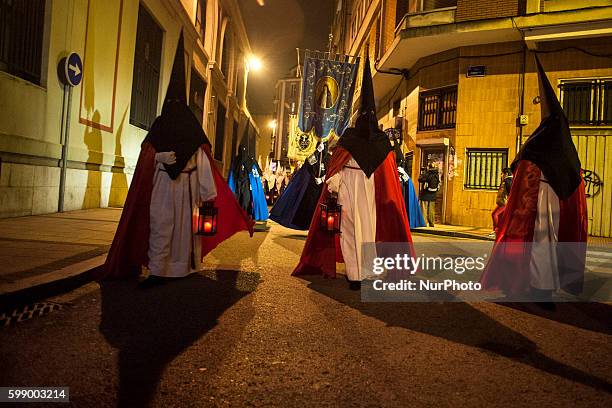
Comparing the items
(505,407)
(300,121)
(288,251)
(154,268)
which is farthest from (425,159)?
(505,407)

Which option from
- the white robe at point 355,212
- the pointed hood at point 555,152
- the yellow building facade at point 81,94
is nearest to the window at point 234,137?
the yellow building facade at point 81,94

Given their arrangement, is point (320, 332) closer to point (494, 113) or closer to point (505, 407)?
point (505, 407)

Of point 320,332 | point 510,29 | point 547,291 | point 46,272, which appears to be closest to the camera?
point 320,332

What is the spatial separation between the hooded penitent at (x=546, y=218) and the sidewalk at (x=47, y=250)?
4.57 metres

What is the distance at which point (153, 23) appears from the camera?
15.1 m

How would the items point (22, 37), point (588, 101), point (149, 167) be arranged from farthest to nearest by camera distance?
point (588, 101), point (22, 37), point (149, 167)

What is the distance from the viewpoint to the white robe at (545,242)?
4.51 metres

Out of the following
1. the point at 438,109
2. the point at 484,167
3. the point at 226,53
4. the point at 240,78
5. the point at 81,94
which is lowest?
the point at 484,167

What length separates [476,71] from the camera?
48.9ft

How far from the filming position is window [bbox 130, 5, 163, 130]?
13984mm

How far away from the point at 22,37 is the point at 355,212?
7.53 m

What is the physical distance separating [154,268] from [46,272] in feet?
3.26

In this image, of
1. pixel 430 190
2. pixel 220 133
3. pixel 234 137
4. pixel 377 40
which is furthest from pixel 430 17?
pixel 234 137

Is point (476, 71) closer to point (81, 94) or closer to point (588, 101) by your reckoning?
point (588, 101)
